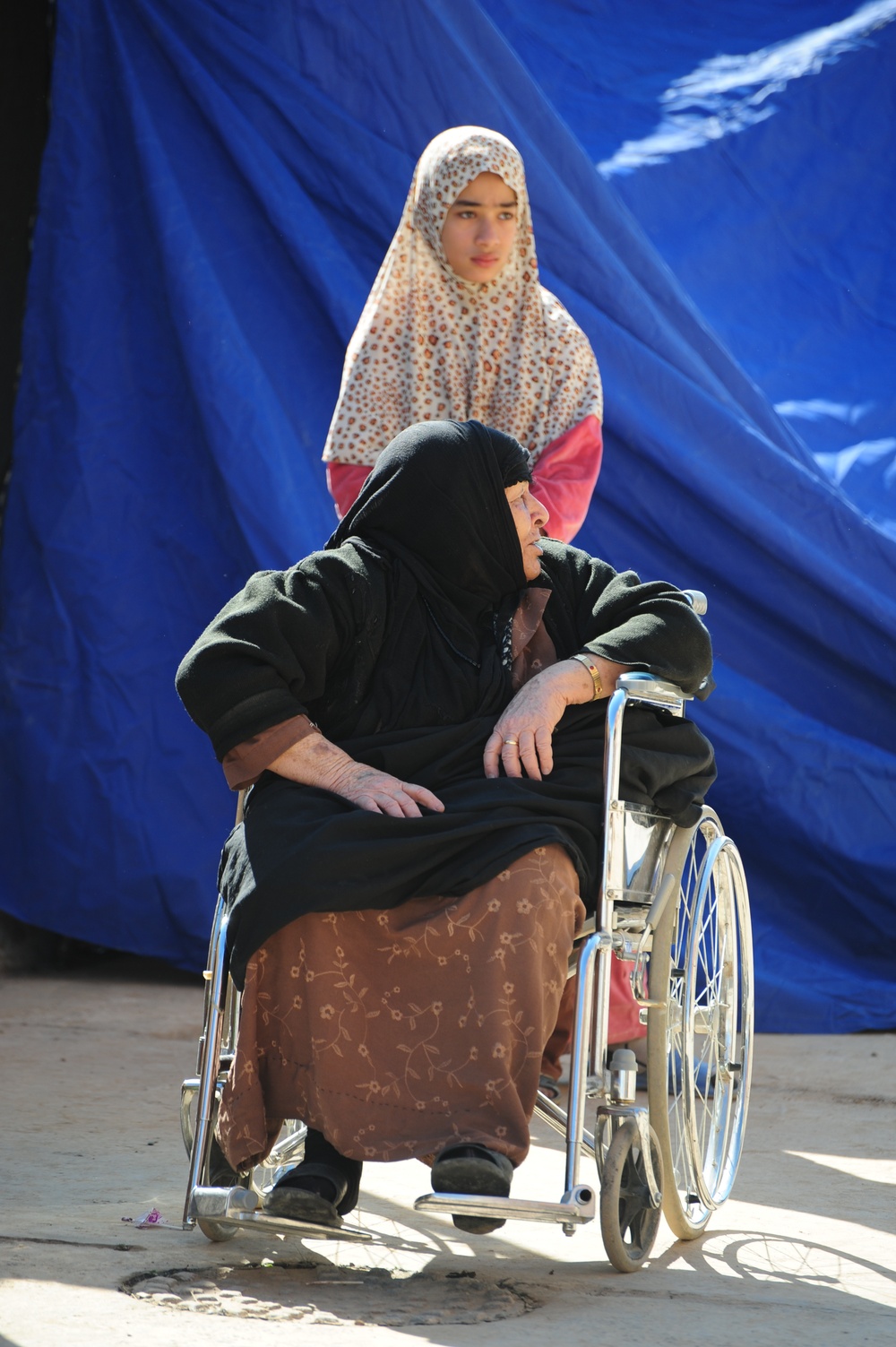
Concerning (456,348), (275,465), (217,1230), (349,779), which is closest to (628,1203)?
(217,1230)

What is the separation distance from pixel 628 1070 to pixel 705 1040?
1.36ft

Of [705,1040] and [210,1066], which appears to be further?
[705,1040]

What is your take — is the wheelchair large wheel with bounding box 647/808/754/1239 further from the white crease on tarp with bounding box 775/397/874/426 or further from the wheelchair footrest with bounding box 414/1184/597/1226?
the white crease on tarp with bounding box 775/397/874/426

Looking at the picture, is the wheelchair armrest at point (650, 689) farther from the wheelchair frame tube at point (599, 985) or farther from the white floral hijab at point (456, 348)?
the white floral hijab at point (456, 348)

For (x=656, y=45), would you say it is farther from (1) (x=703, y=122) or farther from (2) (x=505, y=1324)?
(2) (x=505, y=1324)

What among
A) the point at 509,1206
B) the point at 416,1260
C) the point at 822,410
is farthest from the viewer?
the point at 822,410

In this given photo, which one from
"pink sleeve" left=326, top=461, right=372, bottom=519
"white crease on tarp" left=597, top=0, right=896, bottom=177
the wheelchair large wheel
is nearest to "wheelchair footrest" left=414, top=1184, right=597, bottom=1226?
the wheelchair large wheel

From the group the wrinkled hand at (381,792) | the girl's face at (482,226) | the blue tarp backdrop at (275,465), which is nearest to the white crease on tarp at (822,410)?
the blue tarp backdrop at (275,465)

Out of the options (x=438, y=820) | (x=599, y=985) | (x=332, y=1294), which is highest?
(x=438, y=820)

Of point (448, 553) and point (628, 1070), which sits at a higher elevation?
point (448, 553)

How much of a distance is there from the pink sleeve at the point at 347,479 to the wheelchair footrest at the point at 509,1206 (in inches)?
70.1

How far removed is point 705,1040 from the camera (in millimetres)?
2309

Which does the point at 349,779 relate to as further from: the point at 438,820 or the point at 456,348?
the point at 456,348

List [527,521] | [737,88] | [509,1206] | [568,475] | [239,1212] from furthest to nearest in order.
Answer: [737,88] → [568,475] → [527,521] → [239,1212] → [509,1206]
